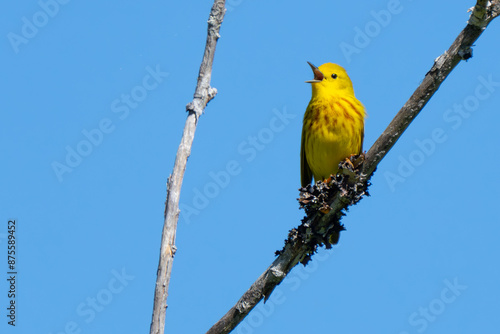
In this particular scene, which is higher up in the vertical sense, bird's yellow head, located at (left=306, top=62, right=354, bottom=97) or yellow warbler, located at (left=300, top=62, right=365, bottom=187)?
bird's yellow head, located at (left=306, top=62, right=354, bottom=97)

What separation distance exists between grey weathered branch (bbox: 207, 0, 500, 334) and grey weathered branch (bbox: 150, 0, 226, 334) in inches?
18.9

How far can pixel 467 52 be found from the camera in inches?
150

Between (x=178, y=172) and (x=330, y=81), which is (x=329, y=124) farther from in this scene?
(x=178, y=172)

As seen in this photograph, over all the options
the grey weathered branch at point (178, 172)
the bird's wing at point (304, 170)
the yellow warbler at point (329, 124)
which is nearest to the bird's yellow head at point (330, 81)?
the yellow warbler at point (329, 124)

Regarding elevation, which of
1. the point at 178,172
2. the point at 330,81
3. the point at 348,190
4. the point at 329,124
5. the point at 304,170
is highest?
the point at 330,81

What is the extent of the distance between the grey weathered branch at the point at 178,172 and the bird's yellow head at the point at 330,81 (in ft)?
7.38

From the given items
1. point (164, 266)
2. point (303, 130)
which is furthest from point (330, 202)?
point (303, 130)

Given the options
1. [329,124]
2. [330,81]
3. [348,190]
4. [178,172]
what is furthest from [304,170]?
[178,172]

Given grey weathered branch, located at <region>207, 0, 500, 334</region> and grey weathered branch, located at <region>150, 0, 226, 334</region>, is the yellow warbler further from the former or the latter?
grey weathered branch, located at <region>150, 0, 226, 334</region>

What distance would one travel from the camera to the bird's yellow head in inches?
261

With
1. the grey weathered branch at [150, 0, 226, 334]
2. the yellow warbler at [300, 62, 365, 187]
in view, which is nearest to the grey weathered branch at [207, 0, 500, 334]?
the grey weathered branch at [150, 0, 226, 334]

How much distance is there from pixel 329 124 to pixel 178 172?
2.53 meters

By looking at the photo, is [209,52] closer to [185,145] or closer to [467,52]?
[185,145]

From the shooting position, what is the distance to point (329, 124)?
20.4ft
